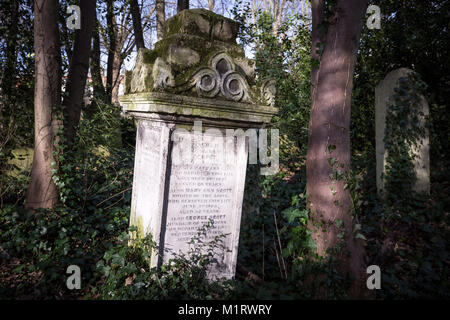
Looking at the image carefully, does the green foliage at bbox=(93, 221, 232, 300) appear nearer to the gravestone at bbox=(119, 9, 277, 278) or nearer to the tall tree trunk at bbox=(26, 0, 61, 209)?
the gravestone at bbox=(119, 9, 277, 278)

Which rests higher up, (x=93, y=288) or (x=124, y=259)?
(x=124, y=259)

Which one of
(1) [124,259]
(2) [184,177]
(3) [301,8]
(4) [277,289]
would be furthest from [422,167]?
(3) [301,8]

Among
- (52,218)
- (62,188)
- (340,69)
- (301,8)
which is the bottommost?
(52,218)

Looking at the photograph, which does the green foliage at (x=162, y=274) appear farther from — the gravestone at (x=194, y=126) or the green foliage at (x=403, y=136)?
the green foliage at (x=403, y=136)

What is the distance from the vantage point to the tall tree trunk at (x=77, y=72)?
415 cm

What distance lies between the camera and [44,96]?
12.5 ft

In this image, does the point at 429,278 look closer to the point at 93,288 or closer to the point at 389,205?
the point at 389,205

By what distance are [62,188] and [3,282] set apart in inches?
51.0

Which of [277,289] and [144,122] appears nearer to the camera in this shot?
[277,289]

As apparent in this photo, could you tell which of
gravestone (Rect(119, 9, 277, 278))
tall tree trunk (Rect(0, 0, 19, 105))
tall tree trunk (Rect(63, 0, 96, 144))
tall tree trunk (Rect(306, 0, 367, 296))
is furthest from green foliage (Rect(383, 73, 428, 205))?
tall tree trunk (Rect(0, 0, 19, 105))

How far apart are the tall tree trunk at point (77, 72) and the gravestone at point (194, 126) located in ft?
4.57

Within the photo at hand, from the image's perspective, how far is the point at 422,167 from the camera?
5395mm

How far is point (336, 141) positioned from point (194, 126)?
4.68 ft

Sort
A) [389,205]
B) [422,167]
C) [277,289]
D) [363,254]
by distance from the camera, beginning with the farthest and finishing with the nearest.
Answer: [422,167] → [389,205] → [363,254] → [277,289]
